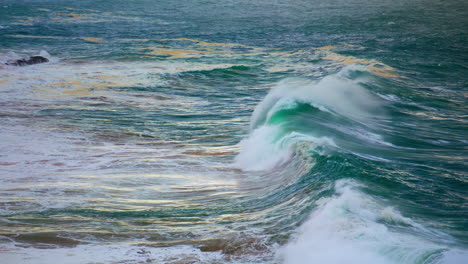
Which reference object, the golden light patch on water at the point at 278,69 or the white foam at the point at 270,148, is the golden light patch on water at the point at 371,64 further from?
the white foam at the point at 270,148

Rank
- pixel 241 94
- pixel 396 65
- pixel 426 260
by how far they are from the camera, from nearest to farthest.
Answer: pixel 426 260 → pixel 241 94 → pixel 396 65

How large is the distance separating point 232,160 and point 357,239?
3.42 meters

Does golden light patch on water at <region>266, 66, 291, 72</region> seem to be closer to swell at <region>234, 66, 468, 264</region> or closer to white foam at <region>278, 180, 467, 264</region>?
swell at <region>234, 66, 468, 264</region>

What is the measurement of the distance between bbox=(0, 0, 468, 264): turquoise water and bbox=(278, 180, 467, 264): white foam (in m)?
0.02

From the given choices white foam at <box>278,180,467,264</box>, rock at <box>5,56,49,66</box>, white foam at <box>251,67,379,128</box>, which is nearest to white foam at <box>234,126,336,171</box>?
white foam at <box>251,67,379,128</box>

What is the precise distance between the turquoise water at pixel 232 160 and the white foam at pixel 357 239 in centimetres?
2

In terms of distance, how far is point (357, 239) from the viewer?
185 inches

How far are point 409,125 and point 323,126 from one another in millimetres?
2061

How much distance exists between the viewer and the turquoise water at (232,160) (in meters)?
4.95

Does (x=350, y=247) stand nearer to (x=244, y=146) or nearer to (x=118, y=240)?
(x=118, y=240)

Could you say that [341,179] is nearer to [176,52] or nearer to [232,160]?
[232,160]

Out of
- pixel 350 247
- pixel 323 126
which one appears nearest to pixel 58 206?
pixel 350 247

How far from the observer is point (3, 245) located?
16.2 feet

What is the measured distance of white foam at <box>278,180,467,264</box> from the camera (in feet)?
14.7
